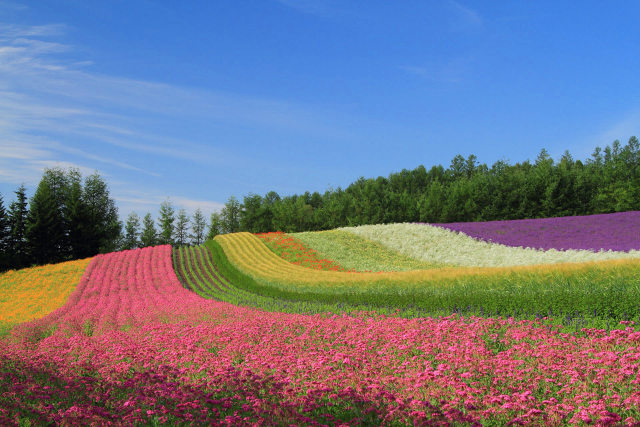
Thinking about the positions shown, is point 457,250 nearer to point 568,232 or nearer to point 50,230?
point 568,232

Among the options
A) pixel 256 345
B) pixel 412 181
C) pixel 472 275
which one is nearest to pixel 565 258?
pixel 472 275

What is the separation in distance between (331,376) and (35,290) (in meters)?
33.1

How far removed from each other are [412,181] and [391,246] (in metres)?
63.8

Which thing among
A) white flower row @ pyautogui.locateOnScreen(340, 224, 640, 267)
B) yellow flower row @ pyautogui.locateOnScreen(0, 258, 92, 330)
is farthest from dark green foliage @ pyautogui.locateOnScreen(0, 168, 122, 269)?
white flower row @ pyautogui.locateOnScreen(340, 224, 640, 267)

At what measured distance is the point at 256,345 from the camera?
9.90 meters

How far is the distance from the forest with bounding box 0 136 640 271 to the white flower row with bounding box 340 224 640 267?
16631 mm

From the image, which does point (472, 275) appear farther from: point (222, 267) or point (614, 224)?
point (614, 224)

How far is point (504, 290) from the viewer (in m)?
15.4

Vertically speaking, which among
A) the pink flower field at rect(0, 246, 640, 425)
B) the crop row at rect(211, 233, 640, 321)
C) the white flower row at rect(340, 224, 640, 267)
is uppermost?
the white flower row at rect(340, 224, 640, 267)

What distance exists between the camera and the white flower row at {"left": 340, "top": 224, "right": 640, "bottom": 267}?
106ft

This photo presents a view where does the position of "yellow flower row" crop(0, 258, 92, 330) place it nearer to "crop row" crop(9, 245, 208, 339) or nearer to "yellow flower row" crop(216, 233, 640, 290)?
"crop row" crop(9, 245, 208, 339)

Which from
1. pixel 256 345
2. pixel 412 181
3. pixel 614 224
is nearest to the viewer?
pixel 256 345

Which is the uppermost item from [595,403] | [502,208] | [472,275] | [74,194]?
[74,194]

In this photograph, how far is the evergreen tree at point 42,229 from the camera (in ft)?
166
